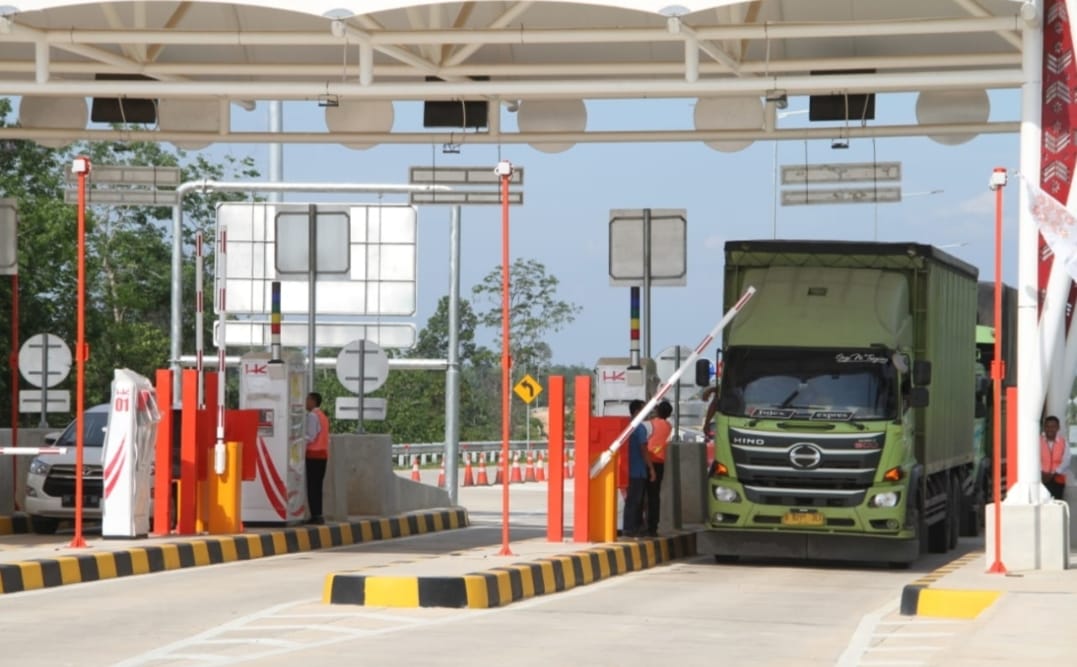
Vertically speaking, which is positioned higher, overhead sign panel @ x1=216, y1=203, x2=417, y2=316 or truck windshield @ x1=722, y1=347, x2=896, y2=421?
overhead sign panel @ x1=216, y1=203, x2=417, y2=316

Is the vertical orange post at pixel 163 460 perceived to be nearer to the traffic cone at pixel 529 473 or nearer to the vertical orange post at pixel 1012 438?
the vertical orange post at pixel 1012 438

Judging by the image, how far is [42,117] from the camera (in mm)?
26719

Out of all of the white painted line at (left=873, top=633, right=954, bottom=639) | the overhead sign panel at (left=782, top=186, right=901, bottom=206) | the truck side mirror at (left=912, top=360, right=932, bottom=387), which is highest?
the overhead sign panel at (left=782, top=186, right=901, bottom=206)

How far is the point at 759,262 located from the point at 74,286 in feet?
87.0

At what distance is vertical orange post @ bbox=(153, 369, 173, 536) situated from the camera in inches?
879

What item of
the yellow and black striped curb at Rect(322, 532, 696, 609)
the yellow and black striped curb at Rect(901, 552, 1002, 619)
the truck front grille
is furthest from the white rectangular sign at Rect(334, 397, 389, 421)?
the yellow and black striped curb at Rect(901, 552, 1002, 619)

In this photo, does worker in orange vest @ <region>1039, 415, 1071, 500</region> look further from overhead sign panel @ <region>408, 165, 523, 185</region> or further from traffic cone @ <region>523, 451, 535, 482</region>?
traffic cone @ <region>523, 451, 535, 482</region>

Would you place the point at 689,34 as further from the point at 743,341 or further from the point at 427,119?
the point at 427,119

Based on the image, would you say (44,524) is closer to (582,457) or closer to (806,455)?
(582,457)

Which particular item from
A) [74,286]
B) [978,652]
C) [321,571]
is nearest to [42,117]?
[321,571]

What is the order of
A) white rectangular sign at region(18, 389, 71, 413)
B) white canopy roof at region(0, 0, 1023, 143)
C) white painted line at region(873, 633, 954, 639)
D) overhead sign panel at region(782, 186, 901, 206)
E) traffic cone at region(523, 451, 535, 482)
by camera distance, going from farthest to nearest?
traffic cone at region(523, 451, 535, 482) < overhead sign panel at region(782, 186, 901, 206) < white rectangular sign at region(18, 389, 71, 413) < white canopy roof at region(0, 0, 1023, 143) < white painted line at region(873, 633, 954, 639)

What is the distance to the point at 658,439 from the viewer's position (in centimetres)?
2448

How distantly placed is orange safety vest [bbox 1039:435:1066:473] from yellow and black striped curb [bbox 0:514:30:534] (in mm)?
11438

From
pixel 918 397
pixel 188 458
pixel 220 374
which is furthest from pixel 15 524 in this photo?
pixel 918 397
